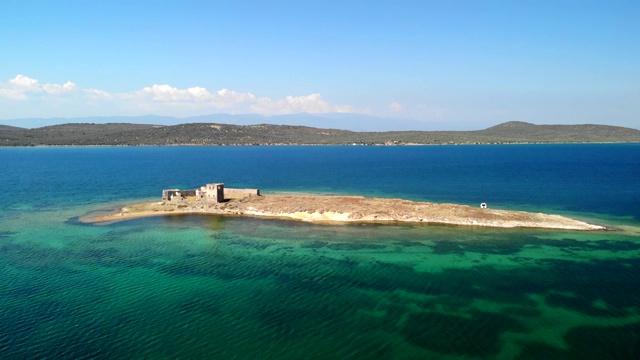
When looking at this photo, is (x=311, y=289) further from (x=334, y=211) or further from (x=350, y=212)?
(x=334, y=211)

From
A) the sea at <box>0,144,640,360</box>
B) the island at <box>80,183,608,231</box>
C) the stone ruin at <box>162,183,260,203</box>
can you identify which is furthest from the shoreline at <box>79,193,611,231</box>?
the sea at <box>0,144,640,360</box>

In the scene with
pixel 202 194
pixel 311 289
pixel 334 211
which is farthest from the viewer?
pixel 202 194

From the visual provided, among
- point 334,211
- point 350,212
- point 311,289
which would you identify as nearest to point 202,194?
point 334,211

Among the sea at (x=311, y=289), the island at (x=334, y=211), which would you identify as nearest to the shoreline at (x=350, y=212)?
the island at (x=334, y=211)

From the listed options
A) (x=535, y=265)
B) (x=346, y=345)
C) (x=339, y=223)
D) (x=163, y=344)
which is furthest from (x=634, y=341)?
(x=339, y=223)

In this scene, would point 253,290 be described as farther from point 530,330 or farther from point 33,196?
point 33,196

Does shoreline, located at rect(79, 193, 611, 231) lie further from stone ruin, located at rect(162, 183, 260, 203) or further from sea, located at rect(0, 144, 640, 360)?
sea, located at rect(0, 144, 640, 360)

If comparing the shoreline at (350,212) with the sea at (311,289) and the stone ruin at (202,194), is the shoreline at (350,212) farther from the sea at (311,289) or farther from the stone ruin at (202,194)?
the sea at (311,289)
